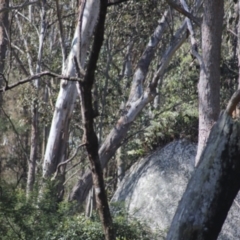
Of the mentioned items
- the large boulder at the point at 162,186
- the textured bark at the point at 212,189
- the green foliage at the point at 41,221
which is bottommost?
the textured bark at the point at 212,189

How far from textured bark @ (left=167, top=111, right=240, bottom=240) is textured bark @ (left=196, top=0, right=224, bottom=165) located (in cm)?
465

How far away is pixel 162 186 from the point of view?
42.3ft

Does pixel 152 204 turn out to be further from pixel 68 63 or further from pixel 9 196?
pixel 9 196

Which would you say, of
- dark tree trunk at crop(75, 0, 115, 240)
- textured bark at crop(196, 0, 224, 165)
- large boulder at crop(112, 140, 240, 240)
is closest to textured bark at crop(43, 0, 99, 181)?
large boulder at crop(112, 140, 240, 240)

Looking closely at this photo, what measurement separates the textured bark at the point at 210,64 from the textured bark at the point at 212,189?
4.65 m

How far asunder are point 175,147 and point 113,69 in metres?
8.49

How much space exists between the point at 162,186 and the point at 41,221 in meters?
5.03

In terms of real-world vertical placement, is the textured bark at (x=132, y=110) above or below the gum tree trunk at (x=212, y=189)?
above

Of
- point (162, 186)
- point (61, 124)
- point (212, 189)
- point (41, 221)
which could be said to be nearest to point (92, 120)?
point (212, 189)

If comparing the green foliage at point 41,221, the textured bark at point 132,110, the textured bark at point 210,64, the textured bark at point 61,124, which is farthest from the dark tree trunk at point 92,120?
the textured bark at point 132,110

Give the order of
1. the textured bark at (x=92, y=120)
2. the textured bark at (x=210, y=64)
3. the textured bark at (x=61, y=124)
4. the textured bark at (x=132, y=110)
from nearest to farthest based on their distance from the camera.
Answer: the textured bark at (x=92, y=120), the textured bark at (x=210, y=64), the textured bark at (x=61, y=124), the textured bark at (x=132, y=110)

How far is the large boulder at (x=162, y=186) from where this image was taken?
1222cm

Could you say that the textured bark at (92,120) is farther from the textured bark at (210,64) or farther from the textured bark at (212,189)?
the textured bark at (210,64)

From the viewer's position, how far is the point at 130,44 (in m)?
19.9
